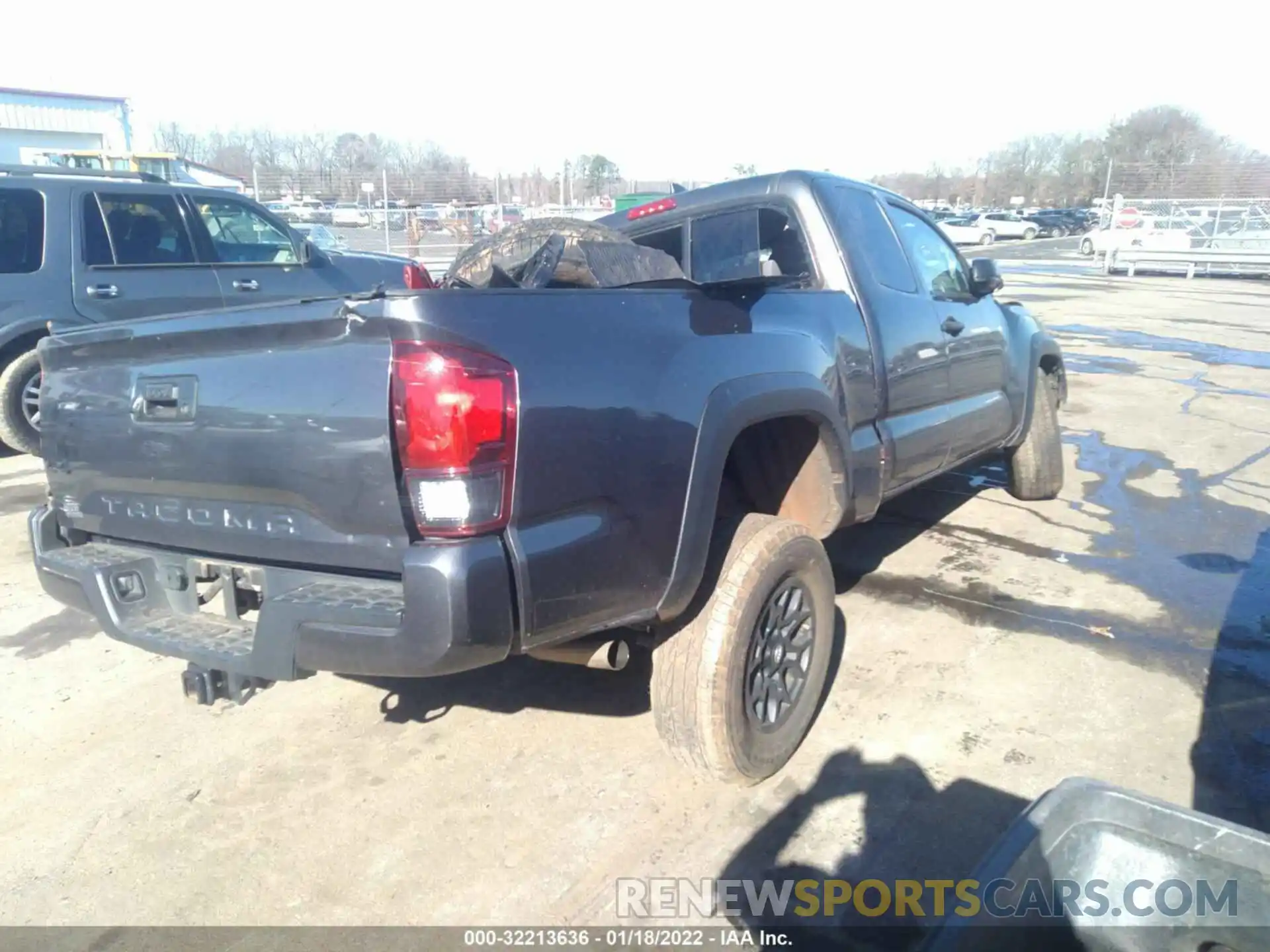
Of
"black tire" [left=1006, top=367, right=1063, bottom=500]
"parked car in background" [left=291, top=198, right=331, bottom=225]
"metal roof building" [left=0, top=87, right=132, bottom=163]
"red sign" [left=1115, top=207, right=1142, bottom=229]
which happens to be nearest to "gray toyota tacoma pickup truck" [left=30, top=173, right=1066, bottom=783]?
"black tire" [left=1006, top=367, right=1063, bottom=500]

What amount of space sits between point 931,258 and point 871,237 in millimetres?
774

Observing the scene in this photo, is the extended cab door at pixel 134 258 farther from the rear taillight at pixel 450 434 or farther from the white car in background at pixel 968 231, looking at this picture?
the white car in background at pixel 968 231

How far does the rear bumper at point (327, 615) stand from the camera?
84.1 inches

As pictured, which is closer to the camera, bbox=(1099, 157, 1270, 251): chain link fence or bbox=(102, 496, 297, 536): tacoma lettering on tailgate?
bbox=(102, 496, 297, 536): tacoma lettering on tailgate

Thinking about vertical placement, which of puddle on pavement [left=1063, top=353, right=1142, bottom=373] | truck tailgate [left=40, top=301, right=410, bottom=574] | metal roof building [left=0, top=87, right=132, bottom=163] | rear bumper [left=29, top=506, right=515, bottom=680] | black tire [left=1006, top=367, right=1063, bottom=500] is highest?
metal roof building [left=0, top=87, right=132, bottom=163]

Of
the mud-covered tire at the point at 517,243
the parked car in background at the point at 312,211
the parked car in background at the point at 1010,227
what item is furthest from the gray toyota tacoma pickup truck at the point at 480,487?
the parked car in background at the point at 1010,227

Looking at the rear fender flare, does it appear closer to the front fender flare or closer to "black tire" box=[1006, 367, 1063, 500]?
the front fender flare

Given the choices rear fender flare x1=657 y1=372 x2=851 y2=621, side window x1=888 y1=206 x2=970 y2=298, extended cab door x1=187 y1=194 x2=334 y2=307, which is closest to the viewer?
rear fender flare x1=657 y1=372 x2=851 y2=621

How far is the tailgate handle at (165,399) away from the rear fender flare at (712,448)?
4.50ft

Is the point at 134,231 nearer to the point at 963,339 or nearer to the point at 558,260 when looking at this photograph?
the point at 558,260

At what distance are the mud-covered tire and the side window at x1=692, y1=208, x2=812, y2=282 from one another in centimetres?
67

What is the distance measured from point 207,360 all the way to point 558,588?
1.14 metres

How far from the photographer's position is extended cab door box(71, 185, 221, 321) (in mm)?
6957

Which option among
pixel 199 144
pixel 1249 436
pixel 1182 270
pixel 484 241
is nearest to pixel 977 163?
pixel 1182 270
